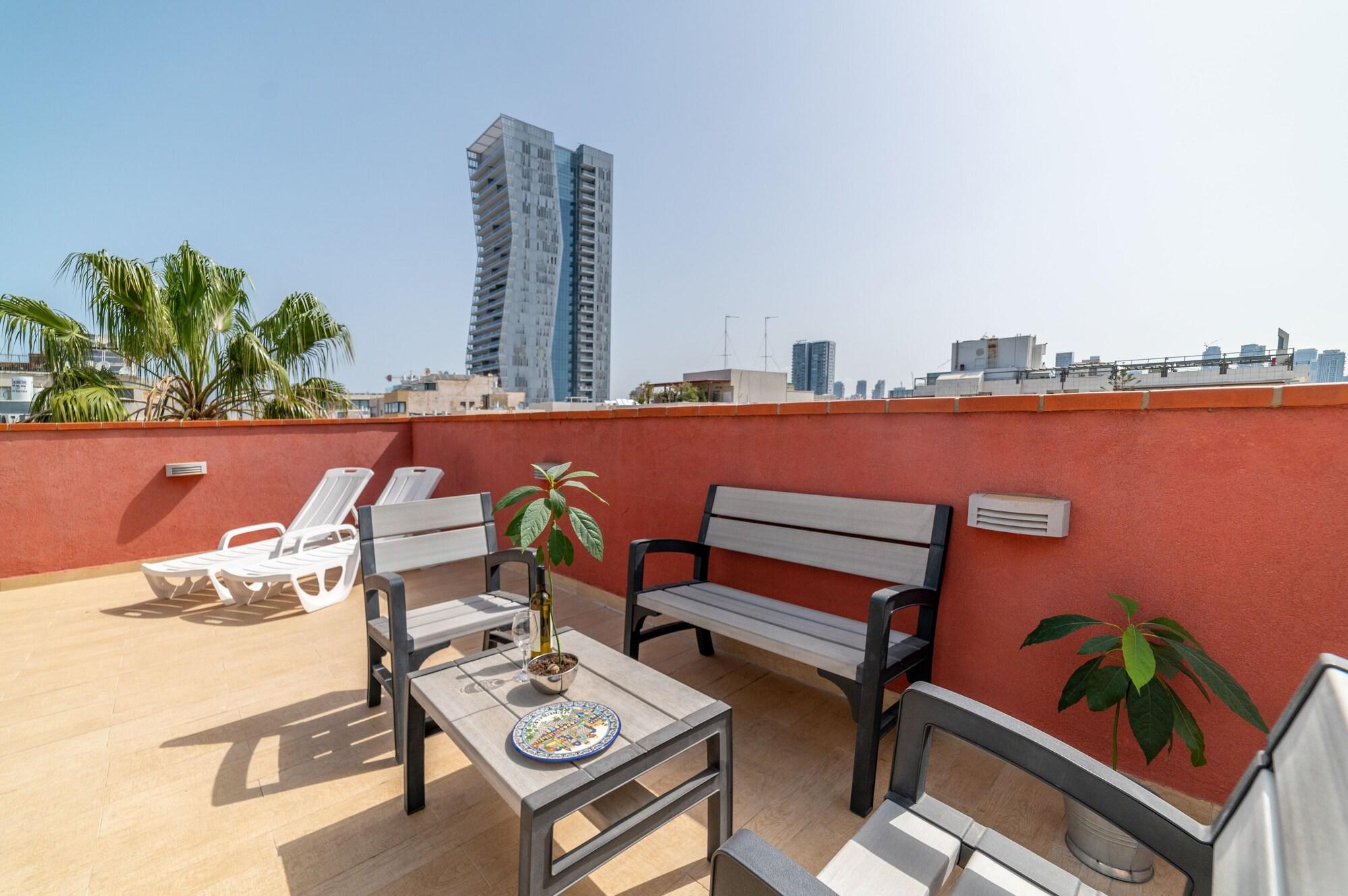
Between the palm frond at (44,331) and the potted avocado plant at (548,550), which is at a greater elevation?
the palm frond at (44,331)

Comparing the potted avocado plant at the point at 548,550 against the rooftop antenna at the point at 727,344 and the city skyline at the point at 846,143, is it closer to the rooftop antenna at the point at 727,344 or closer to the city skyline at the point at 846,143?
the city skyline at the point at 846,143

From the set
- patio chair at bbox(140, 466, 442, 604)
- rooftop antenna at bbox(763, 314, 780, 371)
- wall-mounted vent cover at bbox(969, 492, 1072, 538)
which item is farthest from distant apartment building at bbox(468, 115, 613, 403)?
wall-mounted vent cover at bbox(969, 492, 1072, 538)

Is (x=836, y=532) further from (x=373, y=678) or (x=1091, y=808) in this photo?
(x=373, y=678)

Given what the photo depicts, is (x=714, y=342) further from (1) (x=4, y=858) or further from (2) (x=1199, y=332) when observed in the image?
(1) (x=4, y=858)

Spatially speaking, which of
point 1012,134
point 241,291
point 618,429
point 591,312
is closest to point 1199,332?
point 1012,134

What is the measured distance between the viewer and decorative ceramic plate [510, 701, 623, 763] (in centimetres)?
136

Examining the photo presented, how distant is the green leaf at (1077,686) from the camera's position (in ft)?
5.47

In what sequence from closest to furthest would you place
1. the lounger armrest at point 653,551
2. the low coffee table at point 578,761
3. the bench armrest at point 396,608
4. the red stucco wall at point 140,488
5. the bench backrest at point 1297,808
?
the bench backrest at point 1297,808 → the low coffee table at point 578,761 → the bench armrest at point 396,608 → the lounger armrest at point 653,551 → the red stucco wall at point 140,488

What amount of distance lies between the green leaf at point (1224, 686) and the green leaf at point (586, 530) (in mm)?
1774

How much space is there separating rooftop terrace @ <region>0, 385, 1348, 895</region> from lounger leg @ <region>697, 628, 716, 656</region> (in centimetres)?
5

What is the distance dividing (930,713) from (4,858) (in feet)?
Answer: 9.40

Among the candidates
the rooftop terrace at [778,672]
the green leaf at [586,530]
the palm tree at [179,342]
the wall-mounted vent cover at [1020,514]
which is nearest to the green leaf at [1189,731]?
the rooftop terrace at [778,672]

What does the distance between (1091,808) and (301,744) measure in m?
2.79

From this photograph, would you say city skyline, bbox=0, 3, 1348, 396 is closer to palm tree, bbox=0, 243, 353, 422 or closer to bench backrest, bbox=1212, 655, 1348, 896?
palm tree, bbox=0, 243, 353, 422
